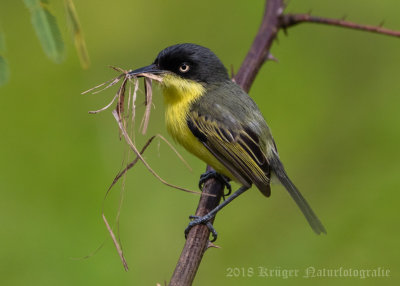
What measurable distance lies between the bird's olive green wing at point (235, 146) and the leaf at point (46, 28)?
176cm

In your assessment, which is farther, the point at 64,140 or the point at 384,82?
the point at 384,82

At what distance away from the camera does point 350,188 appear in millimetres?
3592

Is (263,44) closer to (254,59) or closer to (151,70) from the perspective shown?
(254,59)

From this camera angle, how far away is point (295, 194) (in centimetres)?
376

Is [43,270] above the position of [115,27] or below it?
below

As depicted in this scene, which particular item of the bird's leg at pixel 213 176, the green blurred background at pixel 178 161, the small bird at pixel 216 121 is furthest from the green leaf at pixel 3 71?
the bird's leg at pixel 213 176

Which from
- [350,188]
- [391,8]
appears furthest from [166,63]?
[391,8]

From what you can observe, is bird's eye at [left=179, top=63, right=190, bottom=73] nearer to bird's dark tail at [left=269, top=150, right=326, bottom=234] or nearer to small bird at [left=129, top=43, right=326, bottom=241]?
small bird at [left=129, top=43, right=326, bottom=241]

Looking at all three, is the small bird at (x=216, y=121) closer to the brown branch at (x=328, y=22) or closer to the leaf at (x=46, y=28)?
the brown branch at (x=328, y=22)

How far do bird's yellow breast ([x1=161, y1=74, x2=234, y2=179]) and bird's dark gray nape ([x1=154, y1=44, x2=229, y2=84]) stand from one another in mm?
57

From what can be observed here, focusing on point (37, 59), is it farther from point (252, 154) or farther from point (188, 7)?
point (252, 154)

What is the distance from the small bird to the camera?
3.78 meters

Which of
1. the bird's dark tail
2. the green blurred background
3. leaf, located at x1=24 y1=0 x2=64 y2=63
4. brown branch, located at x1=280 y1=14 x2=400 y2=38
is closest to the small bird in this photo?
the bird's dark tail

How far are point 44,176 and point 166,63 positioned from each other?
110 cm
